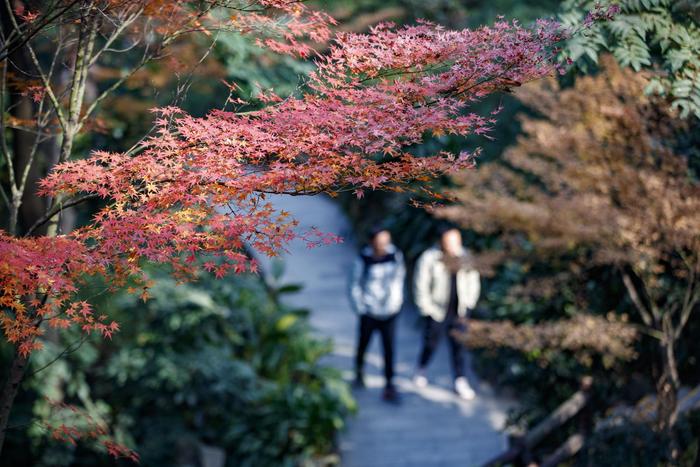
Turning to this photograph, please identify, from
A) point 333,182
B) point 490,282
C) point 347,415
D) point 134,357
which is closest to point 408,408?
point 347,415

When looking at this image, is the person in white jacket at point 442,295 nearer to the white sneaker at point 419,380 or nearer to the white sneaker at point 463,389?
the white sneaker at point 463,389

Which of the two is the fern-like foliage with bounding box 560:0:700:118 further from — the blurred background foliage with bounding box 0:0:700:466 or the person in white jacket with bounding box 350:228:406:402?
the person in white jacket with bounding box 350:228:406:402

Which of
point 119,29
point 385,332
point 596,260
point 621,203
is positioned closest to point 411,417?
point 385,332

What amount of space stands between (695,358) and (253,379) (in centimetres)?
367

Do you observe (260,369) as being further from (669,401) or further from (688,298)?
(688,298)

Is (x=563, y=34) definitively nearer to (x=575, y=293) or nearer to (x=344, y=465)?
(x=575, y=293)

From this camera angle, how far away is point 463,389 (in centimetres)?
680

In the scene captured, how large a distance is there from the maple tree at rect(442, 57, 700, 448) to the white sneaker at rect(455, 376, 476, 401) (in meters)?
1.34

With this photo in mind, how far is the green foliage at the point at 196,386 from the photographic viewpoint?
20.6 feet

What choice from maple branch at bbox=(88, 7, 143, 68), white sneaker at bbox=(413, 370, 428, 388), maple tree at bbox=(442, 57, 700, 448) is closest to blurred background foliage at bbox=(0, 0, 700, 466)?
maple tree at bbox=(442, 57, 700, 448)

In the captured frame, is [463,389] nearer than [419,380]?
Yes

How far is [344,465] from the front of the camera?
599cm

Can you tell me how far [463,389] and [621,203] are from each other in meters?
2.47

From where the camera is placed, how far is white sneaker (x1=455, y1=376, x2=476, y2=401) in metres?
6.79
